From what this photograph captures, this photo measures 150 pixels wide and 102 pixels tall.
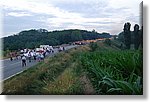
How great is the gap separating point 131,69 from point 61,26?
0.55 meters

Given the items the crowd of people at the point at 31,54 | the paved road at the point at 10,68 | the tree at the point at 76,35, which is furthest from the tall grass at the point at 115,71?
the paved road at the point at 10,68

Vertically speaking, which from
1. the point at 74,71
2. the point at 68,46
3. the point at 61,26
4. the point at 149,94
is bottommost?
the point at 149,94

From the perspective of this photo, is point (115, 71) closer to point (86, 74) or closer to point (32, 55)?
point (86, 74)

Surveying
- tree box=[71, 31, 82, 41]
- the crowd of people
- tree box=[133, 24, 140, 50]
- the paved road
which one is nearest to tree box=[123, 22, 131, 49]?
tree box=[133, 24, 140, 50]

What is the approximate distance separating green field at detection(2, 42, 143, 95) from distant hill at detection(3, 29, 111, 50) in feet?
0.28

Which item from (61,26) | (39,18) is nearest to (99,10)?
(61,26)

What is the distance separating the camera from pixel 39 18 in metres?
2.19

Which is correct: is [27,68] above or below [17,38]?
below

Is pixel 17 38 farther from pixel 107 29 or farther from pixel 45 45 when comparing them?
pixel 107 29

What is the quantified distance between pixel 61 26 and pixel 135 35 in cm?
50

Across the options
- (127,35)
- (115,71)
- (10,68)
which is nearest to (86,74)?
(115,71)

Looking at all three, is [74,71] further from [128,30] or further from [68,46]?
[128,30]

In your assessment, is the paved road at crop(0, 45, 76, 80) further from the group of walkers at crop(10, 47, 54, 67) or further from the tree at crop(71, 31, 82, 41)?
the tree at crop(71, 31, 82, 41)

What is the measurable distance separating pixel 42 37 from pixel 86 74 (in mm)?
391
